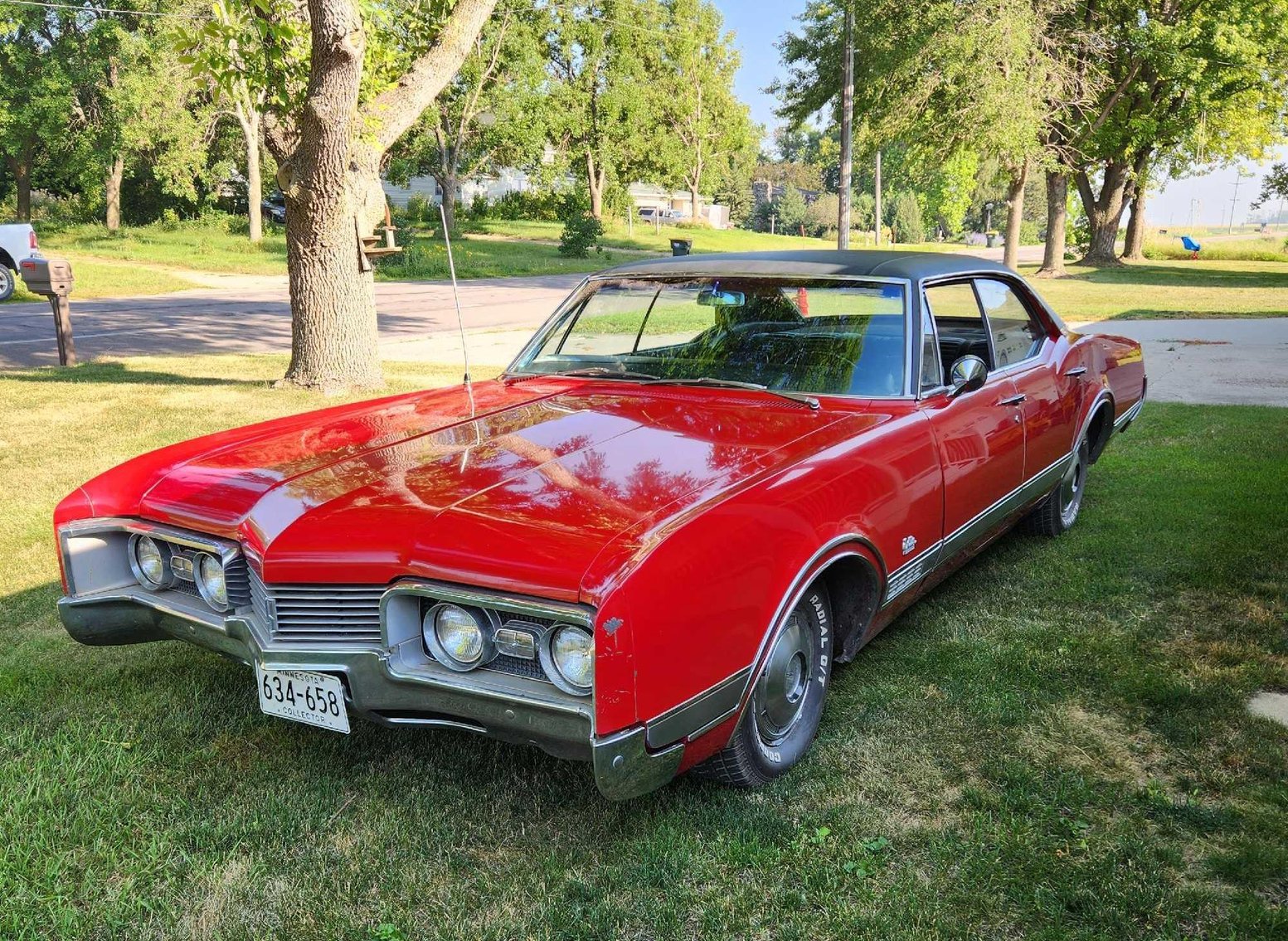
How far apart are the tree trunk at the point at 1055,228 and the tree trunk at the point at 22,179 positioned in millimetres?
33064

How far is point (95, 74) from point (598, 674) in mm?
37268

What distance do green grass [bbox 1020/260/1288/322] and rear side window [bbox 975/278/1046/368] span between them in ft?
39.4

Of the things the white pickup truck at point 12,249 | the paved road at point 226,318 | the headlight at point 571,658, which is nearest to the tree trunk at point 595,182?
the paved road at point 226,318

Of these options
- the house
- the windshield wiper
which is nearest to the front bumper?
the windshield wiper

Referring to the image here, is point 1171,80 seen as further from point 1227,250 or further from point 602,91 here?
point 602,91

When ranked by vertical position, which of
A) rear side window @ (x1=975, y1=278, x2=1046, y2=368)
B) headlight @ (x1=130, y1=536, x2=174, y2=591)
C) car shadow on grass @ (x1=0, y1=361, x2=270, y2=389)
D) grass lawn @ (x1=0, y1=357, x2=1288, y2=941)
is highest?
rear side window @ (x1=975, y1=278, x2=1046, y2=368)

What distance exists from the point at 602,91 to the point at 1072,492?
4278 cm

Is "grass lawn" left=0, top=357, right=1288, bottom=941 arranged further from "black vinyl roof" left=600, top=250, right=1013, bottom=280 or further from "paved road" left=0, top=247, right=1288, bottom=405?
"paved road" left=0, top=247, right=1288, bottom=405

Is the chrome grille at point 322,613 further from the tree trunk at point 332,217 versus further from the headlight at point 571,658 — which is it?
the tree trunk at point 332,217

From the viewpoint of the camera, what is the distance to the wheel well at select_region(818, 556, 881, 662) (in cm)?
322

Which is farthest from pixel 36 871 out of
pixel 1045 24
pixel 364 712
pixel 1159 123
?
pixel 1159 123

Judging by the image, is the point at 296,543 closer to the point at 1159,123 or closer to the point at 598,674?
the point at 598,674

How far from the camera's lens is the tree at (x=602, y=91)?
4266cm

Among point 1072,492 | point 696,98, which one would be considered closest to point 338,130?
point 1072,492
